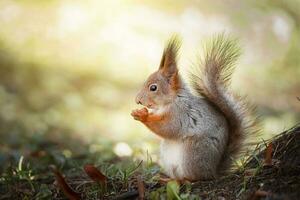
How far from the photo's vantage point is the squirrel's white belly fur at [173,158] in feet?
8.29

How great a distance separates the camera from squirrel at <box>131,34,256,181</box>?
251 centimetres

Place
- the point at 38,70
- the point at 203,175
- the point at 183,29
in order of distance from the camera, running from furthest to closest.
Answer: the point at 183,29 → the point at 38,70 → the point at 203,175

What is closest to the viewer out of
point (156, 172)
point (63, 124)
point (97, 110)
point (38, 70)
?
point (156, 172)

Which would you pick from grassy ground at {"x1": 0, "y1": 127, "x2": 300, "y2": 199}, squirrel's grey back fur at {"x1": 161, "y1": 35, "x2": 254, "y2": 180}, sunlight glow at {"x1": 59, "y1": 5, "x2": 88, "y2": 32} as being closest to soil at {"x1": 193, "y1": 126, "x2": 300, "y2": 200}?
grassy ground at {"x1": 0, "y1": 127, "x2": 300, "y2": 199}

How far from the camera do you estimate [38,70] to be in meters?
5.81

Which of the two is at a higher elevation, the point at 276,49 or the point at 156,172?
the point at 276,49

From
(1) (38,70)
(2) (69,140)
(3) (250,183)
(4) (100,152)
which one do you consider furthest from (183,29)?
(3) (250,183)

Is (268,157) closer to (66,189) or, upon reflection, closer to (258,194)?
(258,194)

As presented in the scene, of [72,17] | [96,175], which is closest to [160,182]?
[96,175]

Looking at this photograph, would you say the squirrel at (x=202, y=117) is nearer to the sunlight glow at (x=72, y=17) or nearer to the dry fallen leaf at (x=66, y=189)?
the dry fallen leaf at (x=66, y=189)

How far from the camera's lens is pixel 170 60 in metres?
2.71

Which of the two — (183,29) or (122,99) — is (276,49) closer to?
(183,29)

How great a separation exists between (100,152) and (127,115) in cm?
175

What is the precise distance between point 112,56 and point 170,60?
355 cm
